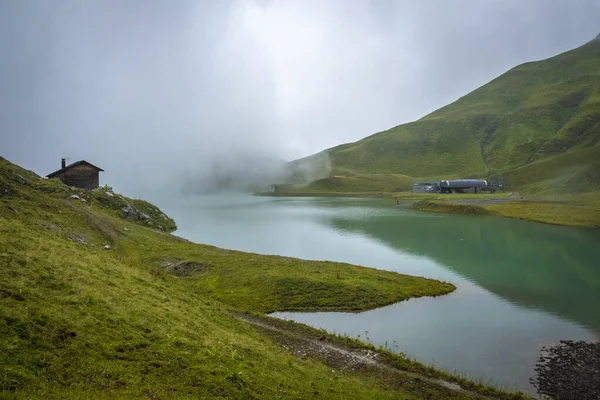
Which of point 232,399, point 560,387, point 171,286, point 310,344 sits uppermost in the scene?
point 171,286

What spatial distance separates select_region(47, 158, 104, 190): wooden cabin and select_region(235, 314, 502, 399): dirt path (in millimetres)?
76575

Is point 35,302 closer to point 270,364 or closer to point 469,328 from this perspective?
point 270,364

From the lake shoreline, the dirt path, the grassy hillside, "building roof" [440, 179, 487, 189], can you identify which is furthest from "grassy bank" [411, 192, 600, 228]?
the dirt path

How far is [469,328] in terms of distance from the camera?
3309cm

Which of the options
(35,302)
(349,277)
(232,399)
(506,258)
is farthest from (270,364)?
(506,258)

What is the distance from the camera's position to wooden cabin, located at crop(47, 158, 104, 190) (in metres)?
90.1

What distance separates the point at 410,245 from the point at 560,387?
162ft

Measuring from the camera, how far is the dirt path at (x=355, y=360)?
835 inches

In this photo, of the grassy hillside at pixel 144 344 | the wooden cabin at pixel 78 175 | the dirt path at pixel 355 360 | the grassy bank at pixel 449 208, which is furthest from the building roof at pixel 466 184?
the dirt path at pixel 355 360

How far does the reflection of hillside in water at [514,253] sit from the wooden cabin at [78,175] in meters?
56.0

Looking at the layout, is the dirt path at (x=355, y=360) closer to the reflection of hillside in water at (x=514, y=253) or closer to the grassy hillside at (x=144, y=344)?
the grassy hillside at (x=144, y=344)

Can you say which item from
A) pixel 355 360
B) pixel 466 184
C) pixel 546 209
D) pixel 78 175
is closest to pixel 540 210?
pixel 546 209

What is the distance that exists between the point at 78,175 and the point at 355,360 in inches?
3380

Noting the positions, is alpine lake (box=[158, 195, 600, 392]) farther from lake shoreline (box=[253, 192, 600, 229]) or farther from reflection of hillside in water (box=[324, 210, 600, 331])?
lake shoreline (box=[253, 192, 600, 229])
